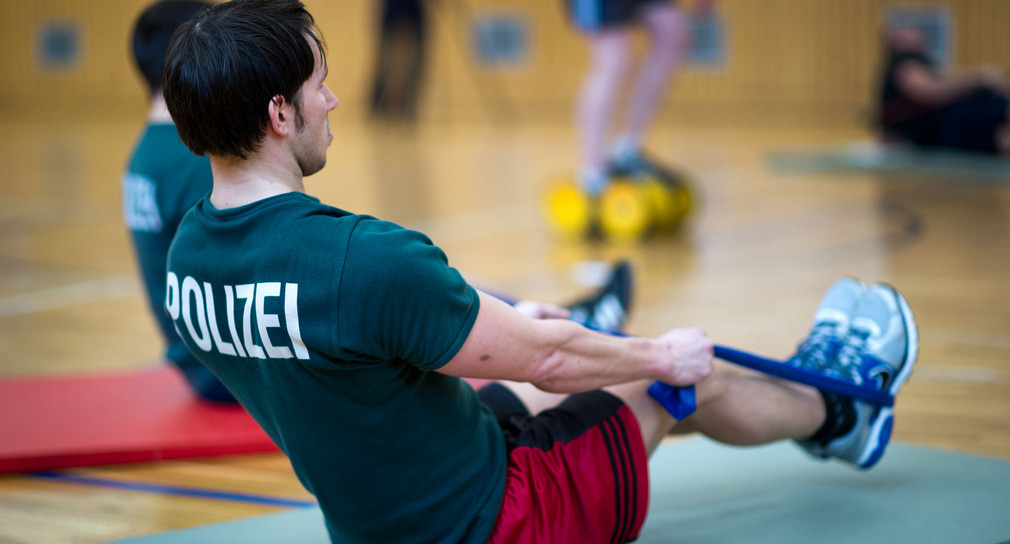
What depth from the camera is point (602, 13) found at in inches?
159

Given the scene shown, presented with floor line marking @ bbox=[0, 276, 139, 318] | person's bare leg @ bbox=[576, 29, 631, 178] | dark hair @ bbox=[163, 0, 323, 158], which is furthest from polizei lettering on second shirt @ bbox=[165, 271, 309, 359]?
person's bare leg @ bbox=[576, 29, 631, 178]

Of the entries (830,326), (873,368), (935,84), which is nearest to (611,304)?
(830,326)

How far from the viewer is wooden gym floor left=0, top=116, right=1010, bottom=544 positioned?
A: 189cm

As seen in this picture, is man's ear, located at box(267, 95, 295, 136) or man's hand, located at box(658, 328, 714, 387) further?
man's hand, located at box(658, 328, 714, 387)

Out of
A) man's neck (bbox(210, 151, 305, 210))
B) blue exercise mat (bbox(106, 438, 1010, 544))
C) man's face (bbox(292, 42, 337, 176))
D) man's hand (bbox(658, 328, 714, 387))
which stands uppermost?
man's face (bbox(292, 42, 337, 176))

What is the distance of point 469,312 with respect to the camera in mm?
1078

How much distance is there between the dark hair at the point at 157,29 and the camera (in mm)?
1957

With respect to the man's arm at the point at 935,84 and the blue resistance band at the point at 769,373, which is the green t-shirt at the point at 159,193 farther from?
the man's arm at the point at 935,84

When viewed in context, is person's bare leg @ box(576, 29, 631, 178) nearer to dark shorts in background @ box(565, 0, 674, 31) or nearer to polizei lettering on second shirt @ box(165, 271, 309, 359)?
dark shorts in background @ box(565, 0, 674, 31)

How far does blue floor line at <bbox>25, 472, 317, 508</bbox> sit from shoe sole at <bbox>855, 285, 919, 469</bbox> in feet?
2.94

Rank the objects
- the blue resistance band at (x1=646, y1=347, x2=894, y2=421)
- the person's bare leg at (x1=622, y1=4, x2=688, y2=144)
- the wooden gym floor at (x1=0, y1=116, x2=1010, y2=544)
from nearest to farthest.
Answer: the blue resistance band at (x1=646, y1=347, x2=894, y2=421), the wooden gym floor at (x1=0, y1=116, x2=1010, y2=544), the person's bare leg at (x1=622, y1=4, x2=688, y2=144)

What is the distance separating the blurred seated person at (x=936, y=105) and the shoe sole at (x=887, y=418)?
4611mm

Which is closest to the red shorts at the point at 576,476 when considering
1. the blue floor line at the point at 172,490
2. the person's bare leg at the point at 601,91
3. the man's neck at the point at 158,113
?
the blue floor line at the point at 172,490

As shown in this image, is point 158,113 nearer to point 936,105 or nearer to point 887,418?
point 887,418
